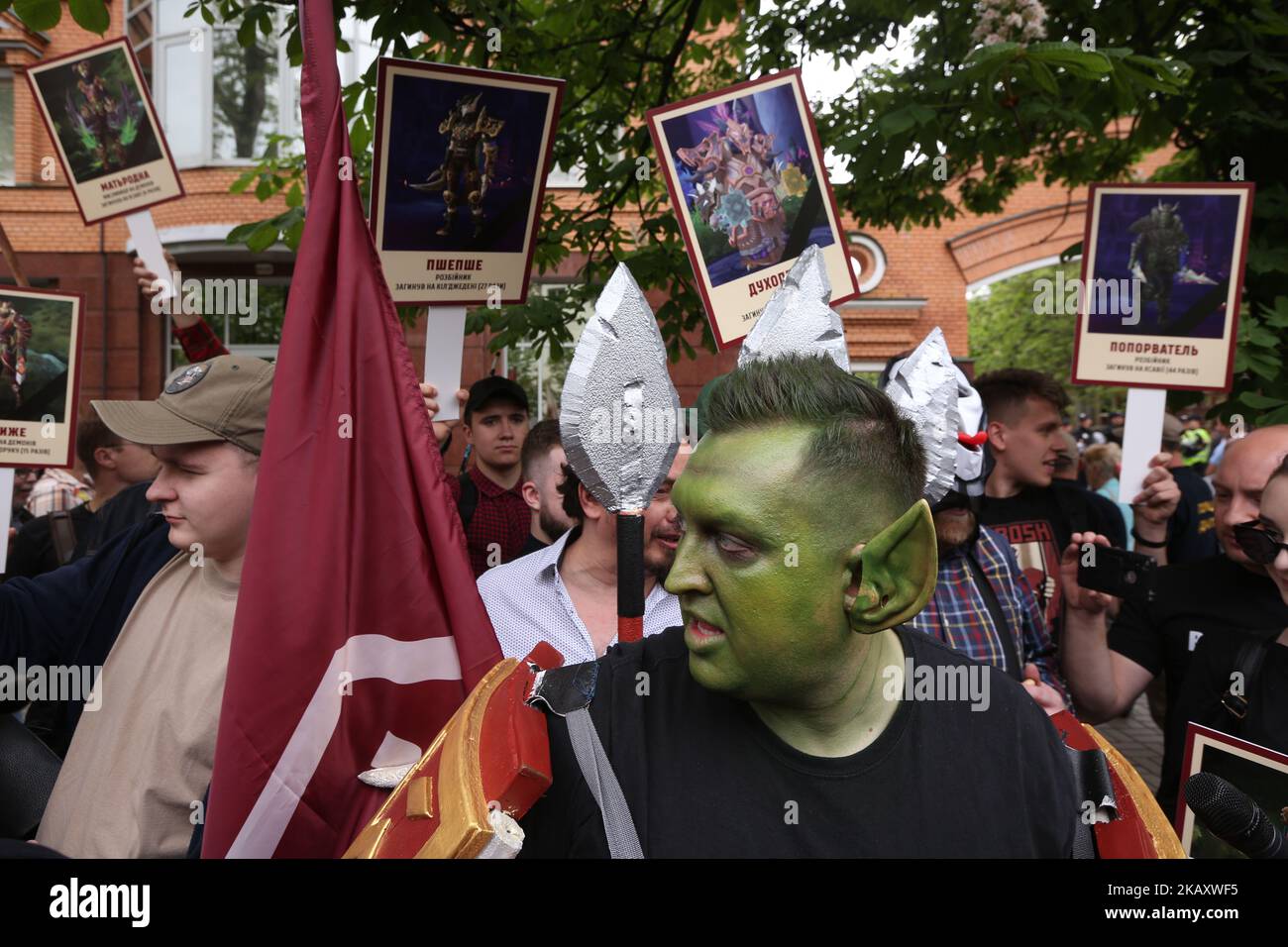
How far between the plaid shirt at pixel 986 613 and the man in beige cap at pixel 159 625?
1.53 metres

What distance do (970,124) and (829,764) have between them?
186 inches

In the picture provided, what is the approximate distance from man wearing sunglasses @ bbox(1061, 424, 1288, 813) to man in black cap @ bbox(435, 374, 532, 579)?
2.57 m

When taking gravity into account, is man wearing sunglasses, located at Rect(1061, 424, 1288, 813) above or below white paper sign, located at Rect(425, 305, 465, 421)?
below

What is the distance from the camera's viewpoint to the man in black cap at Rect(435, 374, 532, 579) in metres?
4.61

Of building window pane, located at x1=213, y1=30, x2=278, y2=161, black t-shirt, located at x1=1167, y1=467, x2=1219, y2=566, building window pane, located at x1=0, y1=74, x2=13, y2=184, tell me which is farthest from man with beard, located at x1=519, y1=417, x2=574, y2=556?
building window pane, located at x1=0, y1=74, x2=13, y2=184

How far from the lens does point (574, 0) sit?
5117mm

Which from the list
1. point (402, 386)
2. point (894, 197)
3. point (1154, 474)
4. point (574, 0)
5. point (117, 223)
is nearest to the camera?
point (402, 386)

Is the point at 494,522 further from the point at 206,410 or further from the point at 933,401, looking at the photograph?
the point at 933,401

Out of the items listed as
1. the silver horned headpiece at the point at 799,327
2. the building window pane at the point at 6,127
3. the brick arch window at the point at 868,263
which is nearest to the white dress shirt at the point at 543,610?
the silver horned headpiece at the point at 799,327

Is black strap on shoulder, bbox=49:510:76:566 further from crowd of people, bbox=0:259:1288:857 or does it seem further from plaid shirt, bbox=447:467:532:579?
plaid shirt, bbox=447:467:532:579

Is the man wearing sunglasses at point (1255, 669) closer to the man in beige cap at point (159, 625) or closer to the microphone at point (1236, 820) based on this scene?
the microphone at point (1236, 820)

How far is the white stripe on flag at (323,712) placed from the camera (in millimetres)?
1633

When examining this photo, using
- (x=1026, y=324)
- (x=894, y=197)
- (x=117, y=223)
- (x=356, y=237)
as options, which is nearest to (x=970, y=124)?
(x=894, y=197)

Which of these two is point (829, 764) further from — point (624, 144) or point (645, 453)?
point (624, 144)
